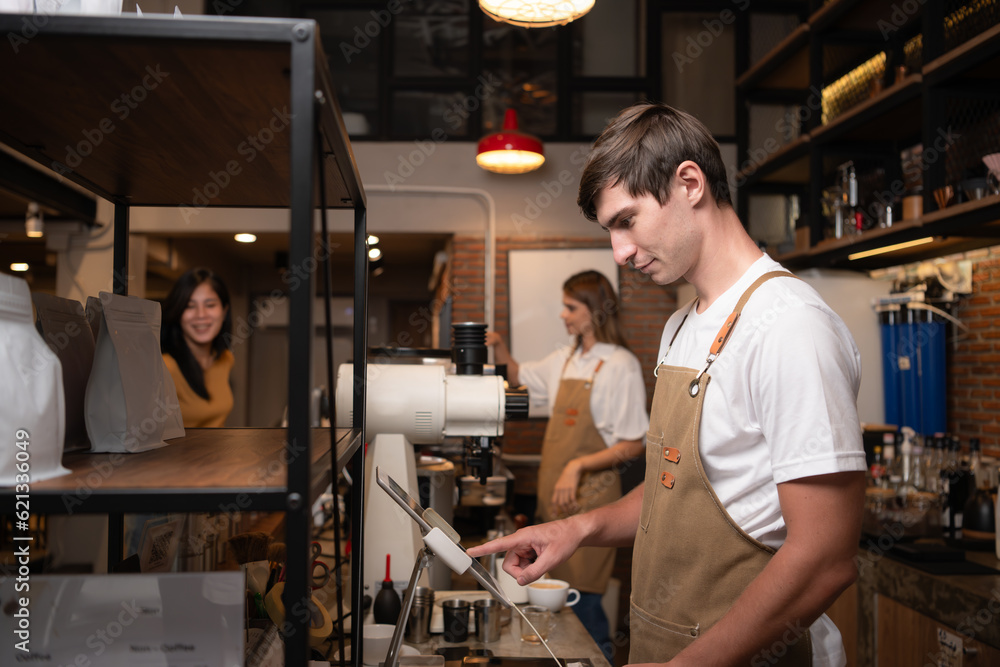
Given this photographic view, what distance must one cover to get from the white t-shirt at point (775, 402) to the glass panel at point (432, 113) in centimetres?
431

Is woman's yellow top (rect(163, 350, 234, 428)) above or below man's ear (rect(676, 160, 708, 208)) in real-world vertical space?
below

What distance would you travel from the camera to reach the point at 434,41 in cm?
541

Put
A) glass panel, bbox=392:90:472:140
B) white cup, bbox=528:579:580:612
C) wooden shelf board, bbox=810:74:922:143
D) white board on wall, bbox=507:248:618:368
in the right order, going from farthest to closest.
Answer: glass panel, bbox=392:90:472:140 < white board on wall, bbox=507:248:618:368 < wooden shelf board, bbox=810:74:922:143 < white cup, bbox=528:579:580:612

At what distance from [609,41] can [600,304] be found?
9.48ft

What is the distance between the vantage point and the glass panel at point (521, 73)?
534 cm

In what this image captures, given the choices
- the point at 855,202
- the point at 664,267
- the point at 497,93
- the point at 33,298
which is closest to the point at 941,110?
the point at 855,202

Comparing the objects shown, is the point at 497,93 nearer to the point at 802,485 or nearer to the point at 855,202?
the point at 855,202

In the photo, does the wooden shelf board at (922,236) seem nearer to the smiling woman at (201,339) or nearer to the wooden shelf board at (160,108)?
the wooden shelf board at (160,108)

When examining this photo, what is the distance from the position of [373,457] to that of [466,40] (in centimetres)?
443

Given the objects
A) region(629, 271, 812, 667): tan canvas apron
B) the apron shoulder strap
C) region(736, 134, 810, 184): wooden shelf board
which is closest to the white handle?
region(629, 271, 812, 667): tan canvas apron

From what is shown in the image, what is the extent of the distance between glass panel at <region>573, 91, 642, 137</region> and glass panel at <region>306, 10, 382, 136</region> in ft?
4.91

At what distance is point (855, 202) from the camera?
11.2 ft

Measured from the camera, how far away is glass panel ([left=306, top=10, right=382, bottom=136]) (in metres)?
5.27

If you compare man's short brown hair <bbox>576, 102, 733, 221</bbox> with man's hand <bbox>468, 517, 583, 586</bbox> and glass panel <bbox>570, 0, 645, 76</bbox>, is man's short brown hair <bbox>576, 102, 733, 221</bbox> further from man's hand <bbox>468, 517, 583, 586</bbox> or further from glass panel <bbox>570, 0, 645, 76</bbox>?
glass panel <bbox>570, 0, 645, 76</bbox>
